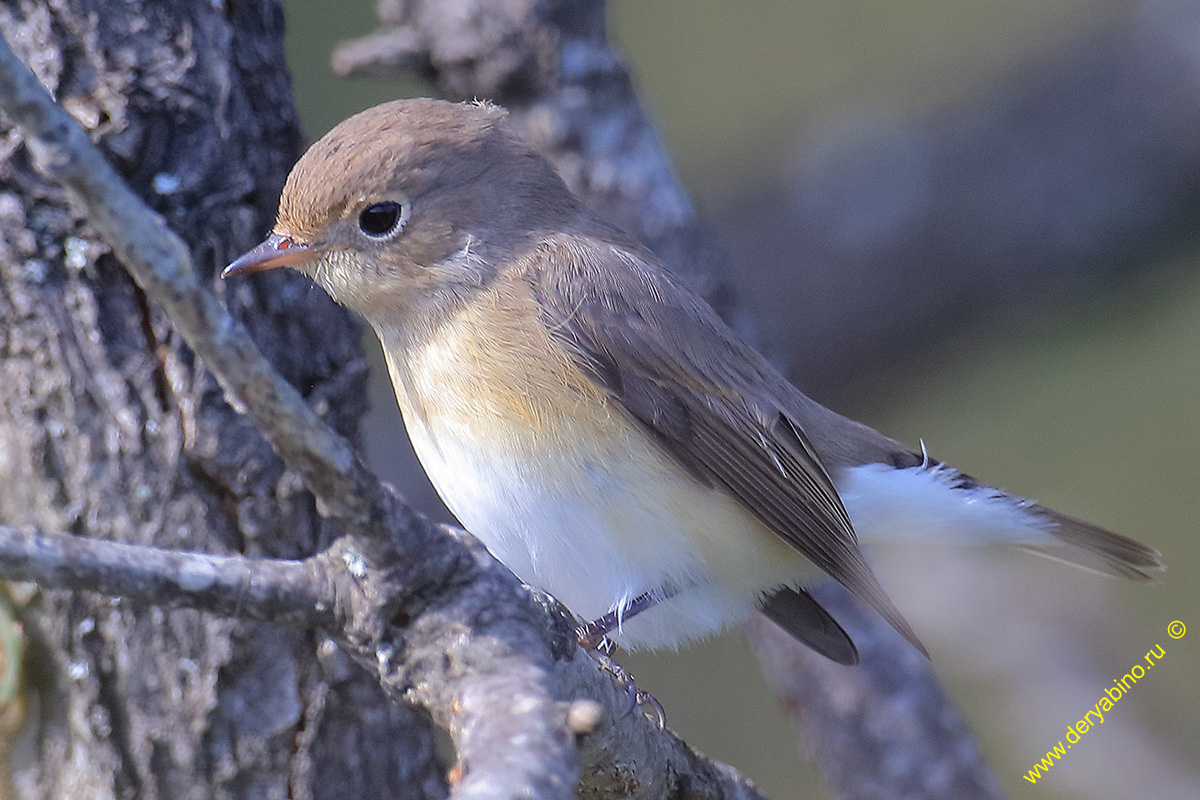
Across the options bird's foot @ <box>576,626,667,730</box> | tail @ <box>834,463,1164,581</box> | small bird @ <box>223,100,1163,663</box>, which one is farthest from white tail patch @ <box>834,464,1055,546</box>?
bird's foot @ <box>576,626,667,730</box>

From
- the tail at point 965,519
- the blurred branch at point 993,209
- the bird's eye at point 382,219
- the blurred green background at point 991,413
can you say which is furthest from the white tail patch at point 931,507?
the blurred branch at point 993,209

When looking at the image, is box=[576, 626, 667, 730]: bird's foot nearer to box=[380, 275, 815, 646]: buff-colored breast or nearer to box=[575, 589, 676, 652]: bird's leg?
box=[575, 589, 676, 652]: bird's leg

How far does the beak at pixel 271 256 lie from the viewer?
2838mm

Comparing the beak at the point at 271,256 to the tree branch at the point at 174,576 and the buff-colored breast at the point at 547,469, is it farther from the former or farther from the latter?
the tree branch at the point at 174,576

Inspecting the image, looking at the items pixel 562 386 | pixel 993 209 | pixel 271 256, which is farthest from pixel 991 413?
pixel 271 256

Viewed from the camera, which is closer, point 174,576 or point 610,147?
point 174,576

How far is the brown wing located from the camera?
10.5 ft

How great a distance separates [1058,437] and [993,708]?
221 cm

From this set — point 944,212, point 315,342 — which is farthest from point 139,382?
point 944,212

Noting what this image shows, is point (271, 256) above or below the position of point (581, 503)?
above

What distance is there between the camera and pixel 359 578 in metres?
2.04

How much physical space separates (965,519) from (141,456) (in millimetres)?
2364

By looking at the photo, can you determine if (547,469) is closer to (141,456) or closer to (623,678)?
(623,678)

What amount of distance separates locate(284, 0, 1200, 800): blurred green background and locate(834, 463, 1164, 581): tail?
907mm
